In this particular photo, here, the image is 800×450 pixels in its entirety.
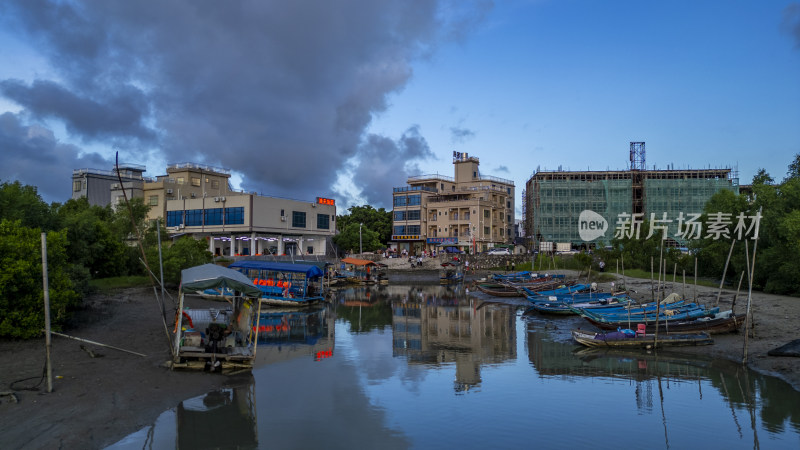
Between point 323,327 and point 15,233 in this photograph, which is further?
point 323,327

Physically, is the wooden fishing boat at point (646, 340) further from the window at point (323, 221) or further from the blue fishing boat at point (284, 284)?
the window at point (323, 221)

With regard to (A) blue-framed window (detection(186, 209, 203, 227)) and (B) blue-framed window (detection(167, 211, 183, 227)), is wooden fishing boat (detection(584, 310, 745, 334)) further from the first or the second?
(B) blue-framed window (detection(167, 211, 183, 227))

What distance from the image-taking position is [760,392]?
586 inches

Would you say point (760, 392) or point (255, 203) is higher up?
point (255, 203)

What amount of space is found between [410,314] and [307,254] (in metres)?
39.8

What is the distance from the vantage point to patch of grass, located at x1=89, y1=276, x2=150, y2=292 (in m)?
30.8

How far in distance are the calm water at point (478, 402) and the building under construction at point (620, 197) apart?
57141 millimetres

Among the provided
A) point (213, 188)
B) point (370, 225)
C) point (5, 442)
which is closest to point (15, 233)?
point (5, 442)

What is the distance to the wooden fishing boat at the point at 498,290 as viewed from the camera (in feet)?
146

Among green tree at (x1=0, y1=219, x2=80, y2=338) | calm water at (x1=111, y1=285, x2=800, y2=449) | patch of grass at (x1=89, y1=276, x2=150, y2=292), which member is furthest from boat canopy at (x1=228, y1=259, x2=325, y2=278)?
green tree at (x1=0, y1=219, x2=80, y2=338)

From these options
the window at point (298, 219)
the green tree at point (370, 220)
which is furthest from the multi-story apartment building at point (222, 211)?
the green tree at point (370, 220)

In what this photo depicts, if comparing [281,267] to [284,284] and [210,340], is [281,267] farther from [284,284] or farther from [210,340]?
[210,340]

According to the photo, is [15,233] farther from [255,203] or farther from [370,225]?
[370,225]

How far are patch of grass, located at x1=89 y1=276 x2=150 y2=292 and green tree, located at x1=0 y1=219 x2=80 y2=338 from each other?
524 inches
